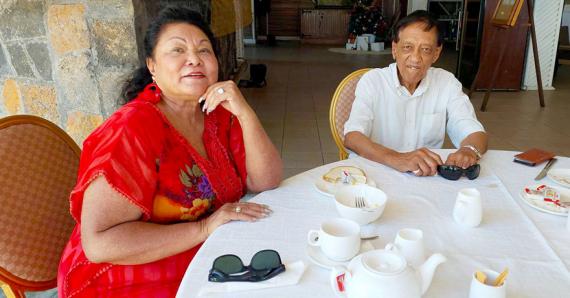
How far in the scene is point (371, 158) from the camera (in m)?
1.62

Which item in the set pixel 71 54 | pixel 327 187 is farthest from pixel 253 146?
pixel 71 54

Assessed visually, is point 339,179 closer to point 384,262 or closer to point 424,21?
point 384,262

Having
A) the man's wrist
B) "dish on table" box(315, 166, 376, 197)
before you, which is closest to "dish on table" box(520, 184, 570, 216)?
the man's wrist

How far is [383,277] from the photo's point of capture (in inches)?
28.1

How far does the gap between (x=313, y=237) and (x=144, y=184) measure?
47 cm

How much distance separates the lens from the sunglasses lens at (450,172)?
139cm

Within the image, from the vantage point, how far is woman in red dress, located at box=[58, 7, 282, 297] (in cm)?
110

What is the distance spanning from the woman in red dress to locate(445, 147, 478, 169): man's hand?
58 cm

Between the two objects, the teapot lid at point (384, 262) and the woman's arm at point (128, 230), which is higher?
the teapot lid at point (384, 262)

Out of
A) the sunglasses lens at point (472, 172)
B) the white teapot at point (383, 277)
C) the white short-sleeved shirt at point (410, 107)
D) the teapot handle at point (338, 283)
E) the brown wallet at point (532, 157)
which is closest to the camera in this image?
the white teapot at point (383, 277)

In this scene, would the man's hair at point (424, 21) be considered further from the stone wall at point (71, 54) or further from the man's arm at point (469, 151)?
the stone wall at point (71, 54)

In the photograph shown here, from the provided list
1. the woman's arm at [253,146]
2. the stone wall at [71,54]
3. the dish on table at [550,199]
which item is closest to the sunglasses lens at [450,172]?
the dish on table at [550,199]

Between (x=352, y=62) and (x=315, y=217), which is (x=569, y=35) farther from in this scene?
(x=315, y=217)

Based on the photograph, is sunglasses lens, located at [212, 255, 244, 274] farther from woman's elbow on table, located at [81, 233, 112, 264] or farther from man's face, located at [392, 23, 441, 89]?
man's face, located at [392, 23, 441, 89]
